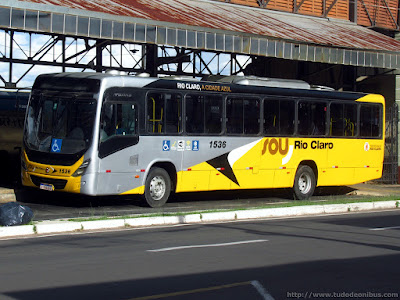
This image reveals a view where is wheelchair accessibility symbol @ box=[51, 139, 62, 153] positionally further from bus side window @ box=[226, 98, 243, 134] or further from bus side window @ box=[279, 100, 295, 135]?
bus side window @ box=[279, 100, 295, 135]

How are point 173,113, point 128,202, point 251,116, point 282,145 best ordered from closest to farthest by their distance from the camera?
point 173,113 < point 128,202 < point 251,116 < point 282,145

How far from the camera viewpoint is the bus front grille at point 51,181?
56.9 feet

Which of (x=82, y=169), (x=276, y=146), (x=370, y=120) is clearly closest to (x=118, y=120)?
(x=82, y=169)

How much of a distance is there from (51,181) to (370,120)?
37.5ft

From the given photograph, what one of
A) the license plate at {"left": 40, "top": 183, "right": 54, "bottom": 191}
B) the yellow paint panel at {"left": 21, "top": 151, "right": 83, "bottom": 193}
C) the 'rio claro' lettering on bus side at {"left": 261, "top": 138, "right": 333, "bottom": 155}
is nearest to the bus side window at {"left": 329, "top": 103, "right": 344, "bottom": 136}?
the 'rio claro' lettering on bus side at {"left": 261, "top": 138, "right": 333, "bottom": 155}

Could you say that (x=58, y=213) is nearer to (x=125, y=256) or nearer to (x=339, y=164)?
(x=125, y=256)

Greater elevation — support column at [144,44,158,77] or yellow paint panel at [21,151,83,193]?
support column at [144,44,158,77]

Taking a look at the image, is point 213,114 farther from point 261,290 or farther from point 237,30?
point 261,290

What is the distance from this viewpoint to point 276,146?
21.5 meters

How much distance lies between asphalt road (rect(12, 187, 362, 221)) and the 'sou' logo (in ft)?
5.03

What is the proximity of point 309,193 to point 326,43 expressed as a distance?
247 inches

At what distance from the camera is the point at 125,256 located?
10438 mm

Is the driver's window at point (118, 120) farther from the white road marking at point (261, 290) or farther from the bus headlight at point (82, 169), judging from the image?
the white road marking at point (261, 290)

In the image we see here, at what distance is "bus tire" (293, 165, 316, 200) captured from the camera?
22.4 meters
